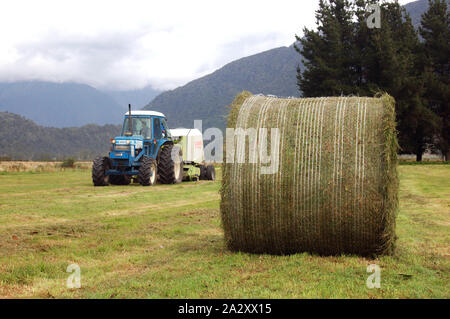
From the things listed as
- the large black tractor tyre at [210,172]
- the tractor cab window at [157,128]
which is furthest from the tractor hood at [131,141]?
the large black tractor tyre at [210,172]

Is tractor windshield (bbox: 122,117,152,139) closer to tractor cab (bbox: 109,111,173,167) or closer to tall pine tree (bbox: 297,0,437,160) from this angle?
tractor cab (bbox: 109,111,173,167)

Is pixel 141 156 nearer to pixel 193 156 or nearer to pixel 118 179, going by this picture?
pixel 118 179

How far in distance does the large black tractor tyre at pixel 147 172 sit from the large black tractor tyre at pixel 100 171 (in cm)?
141

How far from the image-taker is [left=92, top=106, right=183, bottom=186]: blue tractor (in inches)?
729

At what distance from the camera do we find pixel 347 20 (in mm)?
41406

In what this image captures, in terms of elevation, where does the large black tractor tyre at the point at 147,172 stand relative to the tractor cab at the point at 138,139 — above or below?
below

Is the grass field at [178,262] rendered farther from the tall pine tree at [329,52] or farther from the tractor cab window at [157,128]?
the tall pine tree at [329,52]

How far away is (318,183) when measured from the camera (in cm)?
634

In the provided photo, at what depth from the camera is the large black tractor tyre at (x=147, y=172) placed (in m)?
18.3

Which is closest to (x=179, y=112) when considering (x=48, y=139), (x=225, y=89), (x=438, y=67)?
(x=225, y=89)

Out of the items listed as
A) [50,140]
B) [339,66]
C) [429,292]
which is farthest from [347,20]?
[50,140]

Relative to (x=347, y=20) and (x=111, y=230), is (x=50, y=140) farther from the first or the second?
(x=111, y=230)

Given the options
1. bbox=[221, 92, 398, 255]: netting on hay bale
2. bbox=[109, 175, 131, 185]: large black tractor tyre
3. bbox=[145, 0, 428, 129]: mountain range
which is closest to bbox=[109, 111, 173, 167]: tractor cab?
bbox=[109, 175, 131, 185]: large black tractor tyre
